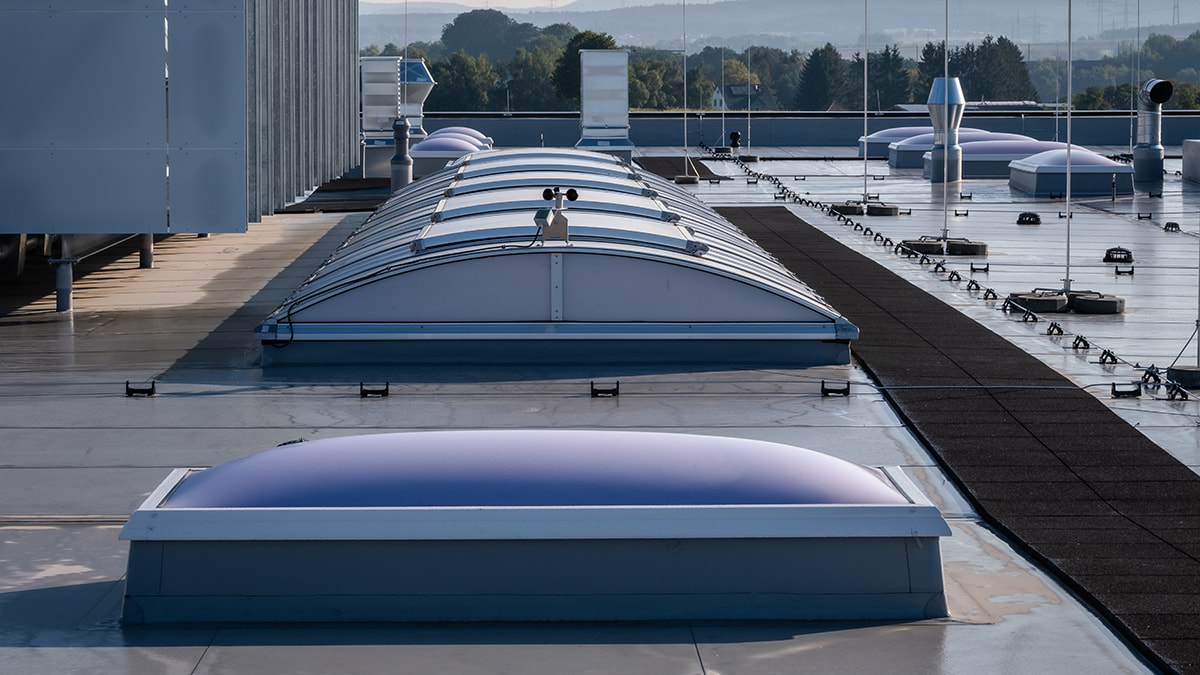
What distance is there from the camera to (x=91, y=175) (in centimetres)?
1550

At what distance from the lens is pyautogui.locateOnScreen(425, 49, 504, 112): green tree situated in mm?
102938

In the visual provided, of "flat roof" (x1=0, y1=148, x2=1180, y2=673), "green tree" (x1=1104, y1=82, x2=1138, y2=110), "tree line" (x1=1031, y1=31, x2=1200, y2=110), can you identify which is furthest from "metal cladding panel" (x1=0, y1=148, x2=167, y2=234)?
"tree line" (x1=1031, y1=31, x2=1200, y2=110)

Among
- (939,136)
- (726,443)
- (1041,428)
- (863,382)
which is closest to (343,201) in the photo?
(939,136)

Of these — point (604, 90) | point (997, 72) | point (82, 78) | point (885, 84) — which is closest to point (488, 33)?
point (885, 84)

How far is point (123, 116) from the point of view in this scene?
50.5ft

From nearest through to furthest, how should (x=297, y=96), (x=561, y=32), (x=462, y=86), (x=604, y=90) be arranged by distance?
1. (x=297, y=96)
2. (x=604, y=90)
3. (x=462, y=86)
4. (x=561, y=32)

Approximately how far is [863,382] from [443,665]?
7023mm

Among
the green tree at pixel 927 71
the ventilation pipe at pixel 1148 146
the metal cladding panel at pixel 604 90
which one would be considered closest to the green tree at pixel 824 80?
the green tree at pixel 927 71

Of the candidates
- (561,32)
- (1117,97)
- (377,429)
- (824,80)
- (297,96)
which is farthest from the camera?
(561,32)

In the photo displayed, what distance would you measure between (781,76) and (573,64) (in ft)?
244

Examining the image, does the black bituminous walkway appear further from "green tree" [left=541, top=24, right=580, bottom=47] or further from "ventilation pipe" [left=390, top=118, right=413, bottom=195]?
"green tree" [left=541, top=24, right=580, bottom=47]

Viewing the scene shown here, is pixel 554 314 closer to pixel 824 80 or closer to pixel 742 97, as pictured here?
pixel 824 80

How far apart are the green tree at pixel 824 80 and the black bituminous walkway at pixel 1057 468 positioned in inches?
4606

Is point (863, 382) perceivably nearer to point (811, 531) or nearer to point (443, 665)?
point (811, 531)
